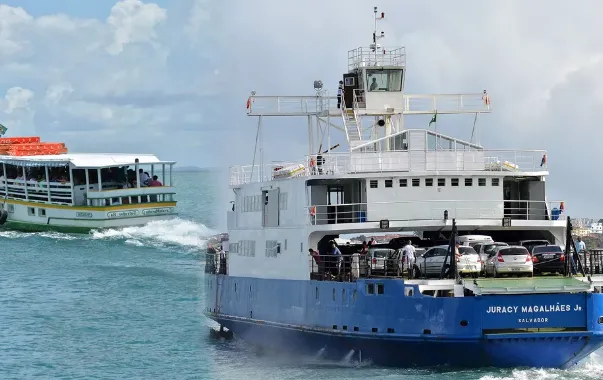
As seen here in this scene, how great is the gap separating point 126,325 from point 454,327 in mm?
20459

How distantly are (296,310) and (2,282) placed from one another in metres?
29.1

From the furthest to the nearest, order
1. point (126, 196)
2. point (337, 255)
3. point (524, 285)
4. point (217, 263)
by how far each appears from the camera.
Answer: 1. point (126, 196)
2. point (217, 263)
3. point (337, 255)
4. point (524, 285)

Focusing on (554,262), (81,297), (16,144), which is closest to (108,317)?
(81,297)

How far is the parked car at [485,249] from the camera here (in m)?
34.2

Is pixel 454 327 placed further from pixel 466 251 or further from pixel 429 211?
pixel 429 211

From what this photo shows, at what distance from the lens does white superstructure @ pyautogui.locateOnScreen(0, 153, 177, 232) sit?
90375 millimetres

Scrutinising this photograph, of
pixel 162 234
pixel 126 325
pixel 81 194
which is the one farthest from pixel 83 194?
pixel 126 325

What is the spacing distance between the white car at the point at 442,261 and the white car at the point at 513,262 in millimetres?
590

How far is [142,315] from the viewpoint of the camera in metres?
52.0

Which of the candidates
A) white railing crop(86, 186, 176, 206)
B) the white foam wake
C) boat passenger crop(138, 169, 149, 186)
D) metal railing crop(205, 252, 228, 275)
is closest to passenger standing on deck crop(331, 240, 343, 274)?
metal railing crop(205, 252, 228, 275)

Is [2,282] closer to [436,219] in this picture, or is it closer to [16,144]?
[436,219]

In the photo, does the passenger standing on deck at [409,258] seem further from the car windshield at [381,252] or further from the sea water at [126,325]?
the sea water at [126,325]

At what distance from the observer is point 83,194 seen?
304 feet

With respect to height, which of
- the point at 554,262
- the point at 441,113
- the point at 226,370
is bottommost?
the point at 226,370
